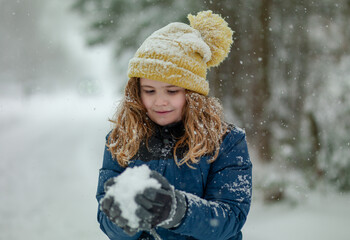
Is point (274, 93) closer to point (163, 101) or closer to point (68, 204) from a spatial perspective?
point (68, 204)

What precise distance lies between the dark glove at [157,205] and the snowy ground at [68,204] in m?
1.46

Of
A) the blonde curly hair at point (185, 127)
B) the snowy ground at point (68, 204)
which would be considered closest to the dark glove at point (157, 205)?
the blonde curly hair at point (185, 127)

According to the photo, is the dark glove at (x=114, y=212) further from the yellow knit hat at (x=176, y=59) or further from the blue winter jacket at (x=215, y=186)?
the yellow knit hat at (x=176, y=59)

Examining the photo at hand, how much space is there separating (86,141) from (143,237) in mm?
9941

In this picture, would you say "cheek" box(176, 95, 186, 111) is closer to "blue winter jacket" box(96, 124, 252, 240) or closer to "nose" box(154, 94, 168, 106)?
"nose" box(154, 94, 168, 106)

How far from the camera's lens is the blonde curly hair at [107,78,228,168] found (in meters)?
1.65

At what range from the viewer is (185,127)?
1.73 metres

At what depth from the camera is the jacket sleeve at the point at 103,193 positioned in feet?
4.97

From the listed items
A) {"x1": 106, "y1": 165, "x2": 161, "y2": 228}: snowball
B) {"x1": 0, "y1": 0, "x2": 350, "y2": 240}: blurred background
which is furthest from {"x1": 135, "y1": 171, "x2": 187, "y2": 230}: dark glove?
{"x1": 0, "y1": 0, "x2": 350, "y2": 240}: blurred background

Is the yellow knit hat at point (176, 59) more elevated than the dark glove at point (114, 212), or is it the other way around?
the yellow knit hat at point (176, 59)

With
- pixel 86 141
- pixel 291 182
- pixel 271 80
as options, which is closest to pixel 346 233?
pixel 291 182

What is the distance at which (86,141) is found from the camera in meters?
11.1

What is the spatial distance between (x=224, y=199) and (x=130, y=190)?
0.56m

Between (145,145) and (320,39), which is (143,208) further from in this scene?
(320,39)
